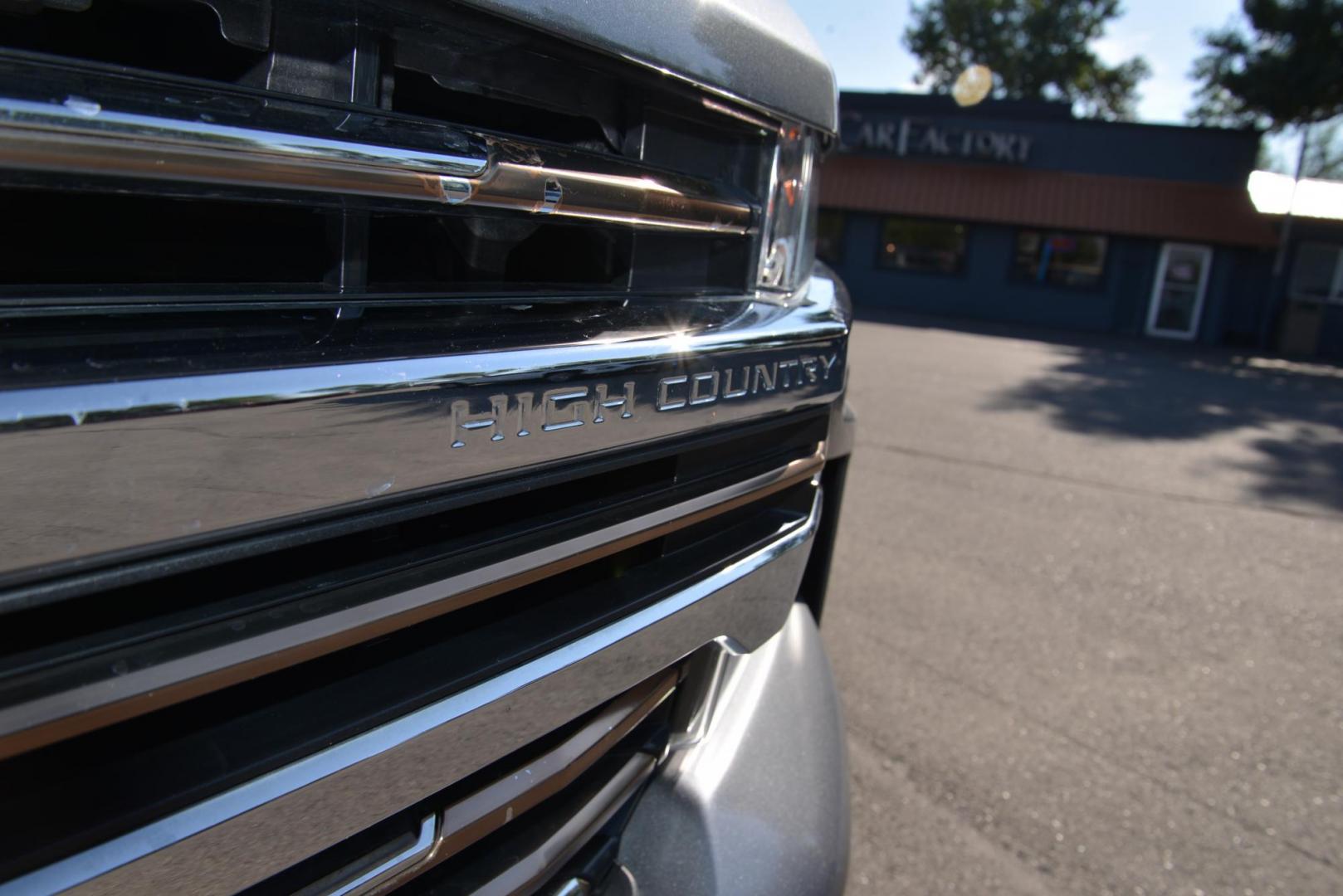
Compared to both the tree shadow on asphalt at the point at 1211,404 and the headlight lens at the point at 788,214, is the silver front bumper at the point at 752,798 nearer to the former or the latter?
the headlight lens at the point at 788,214

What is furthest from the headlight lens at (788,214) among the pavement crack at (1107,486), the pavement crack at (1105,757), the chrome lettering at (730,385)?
the pavement crack at (1107,486)

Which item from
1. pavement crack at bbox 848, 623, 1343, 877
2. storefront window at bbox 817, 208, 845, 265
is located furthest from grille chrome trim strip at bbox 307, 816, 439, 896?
storefront window at bbox 817, 208, 845, 265

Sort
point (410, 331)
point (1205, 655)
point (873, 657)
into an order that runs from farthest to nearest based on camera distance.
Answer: point (1205, 655) → point (873, 657) → point (410, 331)

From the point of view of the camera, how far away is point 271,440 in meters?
0.73

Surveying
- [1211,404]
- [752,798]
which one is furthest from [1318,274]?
[752,798]

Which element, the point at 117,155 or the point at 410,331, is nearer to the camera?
the point at 117,155

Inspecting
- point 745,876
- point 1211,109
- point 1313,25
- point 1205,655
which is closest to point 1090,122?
point 1313,25

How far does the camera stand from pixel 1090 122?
68.5ft

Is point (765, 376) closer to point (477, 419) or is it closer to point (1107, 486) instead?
point (477, 419)

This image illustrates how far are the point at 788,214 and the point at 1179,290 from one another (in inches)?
901

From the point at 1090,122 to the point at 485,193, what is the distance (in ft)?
77.0

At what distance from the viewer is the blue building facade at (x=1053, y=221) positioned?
20.2 m

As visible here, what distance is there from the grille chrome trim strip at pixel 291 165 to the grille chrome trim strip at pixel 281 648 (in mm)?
377

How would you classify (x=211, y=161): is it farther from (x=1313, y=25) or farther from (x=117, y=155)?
(x=1313, y=25)
